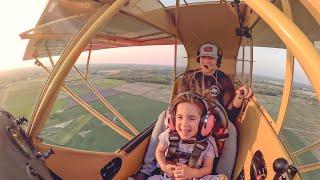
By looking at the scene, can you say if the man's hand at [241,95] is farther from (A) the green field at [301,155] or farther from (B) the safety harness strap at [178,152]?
(A) the green field at [301,155]

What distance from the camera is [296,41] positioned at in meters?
0.94

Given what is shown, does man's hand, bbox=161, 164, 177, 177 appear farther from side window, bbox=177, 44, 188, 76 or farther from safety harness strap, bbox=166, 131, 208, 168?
side window, bbox=177, 44, 188, 76

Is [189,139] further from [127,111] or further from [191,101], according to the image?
[127,111]

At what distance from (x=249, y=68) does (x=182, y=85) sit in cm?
179

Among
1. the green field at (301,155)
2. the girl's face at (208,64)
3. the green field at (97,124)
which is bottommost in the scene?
the green field at (301,155)

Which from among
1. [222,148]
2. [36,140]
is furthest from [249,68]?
[36,140]

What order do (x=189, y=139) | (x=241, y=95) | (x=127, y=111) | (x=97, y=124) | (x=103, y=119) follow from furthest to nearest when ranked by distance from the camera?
(x=127, y=111) < (x=97, y=124) < (x=103, y=119) < (x=241, y=95) < (x=189, y=139)

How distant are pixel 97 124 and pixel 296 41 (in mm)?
35449

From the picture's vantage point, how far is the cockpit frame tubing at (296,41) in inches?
34.9

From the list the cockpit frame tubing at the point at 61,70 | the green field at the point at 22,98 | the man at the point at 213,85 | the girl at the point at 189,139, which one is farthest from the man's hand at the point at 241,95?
the green field at the point at 22,98

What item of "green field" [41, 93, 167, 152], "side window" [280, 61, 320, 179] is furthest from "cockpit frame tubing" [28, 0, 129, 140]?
"green field" [41, 93, 167, 152]

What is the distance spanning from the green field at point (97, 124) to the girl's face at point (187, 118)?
2624 cm

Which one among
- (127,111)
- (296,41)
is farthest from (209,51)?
(127,111)

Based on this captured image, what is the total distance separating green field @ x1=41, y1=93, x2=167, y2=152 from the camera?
2938cm
